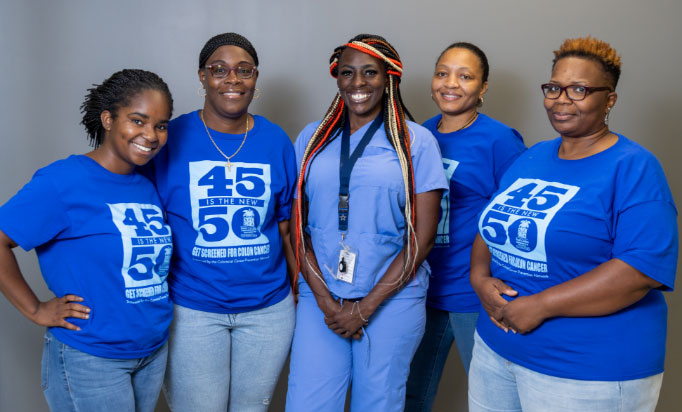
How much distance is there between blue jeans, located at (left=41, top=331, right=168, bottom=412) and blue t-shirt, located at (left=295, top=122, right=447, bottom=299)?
73cm

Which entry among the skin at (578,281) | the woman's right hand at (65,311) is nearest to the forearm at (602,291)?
the skin at (578,281)

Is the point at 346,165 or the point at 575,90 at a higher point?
the point at 575,90

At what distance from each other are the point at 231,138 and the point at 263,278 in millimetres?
530

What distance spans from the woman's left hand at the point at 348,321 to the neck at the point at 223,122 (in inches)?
30.2

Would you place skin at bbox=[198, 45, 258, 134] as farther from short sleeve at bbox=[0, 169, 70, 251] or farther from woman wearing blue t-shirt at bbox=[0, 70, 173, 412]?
short sleeve at bbox=[0, 169, 70, 251]

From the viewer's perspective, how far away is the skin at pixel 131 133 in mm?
1757

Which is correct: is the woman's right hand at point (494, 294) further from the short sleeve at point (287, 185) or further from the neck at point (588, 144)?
the short sleeve at point (287, 185)

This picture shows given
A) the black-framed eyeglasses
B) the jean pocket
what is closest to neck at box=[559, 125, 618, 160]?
the black-framed eyeglasses

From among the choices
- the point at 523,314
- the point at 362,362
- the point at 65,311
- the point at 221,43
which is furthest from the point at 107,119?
the point at 523,314

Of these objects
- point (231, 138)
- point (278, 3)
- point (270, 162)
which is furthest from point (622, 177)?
point (278, 3)

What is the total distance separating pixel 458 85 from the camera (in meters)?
2.21

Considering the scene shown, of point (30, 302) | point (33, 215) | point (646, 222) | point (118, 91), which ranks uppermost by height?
point (118, 91)

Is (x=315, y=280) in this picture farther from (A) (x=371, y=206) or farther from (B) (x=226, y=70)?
(B) (x=226, y=70)

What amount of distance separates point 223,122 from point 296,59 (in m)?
0.97
